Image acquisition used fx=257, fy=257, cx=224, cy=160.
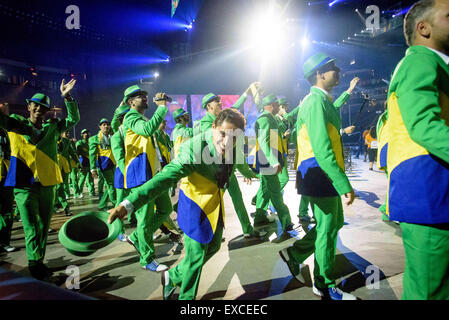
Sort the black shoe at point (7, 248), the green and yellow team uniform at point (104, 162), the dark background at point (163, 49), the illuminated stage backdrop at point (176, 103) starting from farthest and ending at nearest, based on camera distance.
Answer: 1. the illuminated stage backdrop at point (176, 103)
2. the dark background at point (163, 49)
3. the green and yellow team uniform at point (104, 162)
4. the black shoe at point (7, 248)

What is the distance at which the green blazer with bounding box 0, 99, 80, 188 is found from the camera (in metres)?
3.00

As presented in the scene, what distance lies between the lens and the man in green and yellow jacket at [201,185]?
1.91 m

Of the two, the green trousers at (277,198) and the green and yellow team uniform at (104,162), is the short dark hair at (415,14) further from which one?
the green and yellow team uniform at (104,162)

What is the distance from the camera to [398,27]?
49.1 ft

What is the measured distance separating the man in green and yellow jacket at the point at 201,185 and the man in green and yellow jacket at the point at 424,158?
103 centimetres

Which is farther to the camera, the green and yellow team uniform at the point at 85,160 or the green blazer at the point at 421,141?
the green and yellow team uniform at the point at 85,160

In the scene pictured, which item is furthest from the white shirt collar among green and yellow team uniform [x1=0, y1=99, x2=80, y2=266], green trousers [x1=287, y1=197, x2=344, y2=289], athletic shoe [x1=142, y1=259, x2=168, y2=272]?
green and yellow team uniform [x1=0, y1=99, x2=80, y2=266]

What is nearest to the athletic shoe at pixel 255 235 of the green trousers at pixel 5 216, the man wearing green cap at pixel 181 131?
the man wearing green cap at pixel 181 131

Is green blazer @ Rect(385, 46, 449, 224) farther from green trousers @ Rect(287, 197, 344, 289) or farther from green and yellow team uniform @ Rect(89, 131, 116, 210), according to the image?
green and yellow team uniform @ Rect(89, 131, 116, 210)

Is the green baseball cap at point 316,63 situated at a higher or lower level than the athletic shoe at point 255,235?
higher
